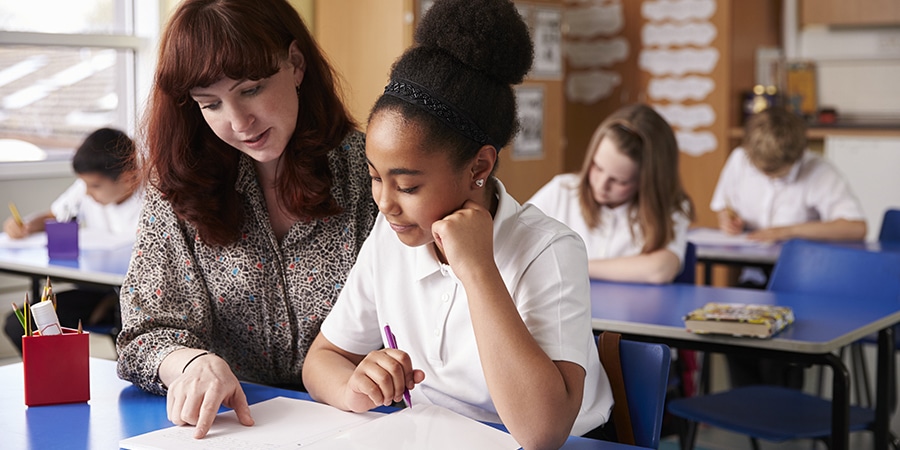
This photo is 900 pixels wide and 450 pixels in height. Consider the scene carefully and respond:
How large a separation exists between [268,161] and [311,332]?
0.30m

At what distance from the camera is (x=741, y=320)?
2150 mm

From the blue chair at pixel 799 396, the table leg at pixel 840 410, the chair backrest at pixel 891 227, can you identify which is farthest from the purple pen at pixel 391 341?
the chair backrest at pixel 891 227

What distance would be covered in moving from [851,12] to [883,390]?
4.45 meters

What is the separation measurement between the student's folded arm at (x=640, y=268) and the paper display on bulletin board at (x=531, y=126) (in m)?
3.01

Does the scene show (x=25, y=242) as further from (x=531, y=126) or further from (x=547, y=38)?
(x=547, y=38)

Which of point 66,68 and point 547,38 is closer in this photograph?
point 66,68

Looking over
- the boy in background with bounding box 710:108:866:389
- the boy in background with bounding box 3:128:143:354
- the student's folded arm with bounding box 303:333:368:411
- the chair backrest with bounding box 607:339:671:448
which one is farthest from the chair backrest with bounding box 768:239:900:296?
the boy in background with bounding box 3:128:143:354

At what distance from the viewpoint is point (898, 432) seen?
3527 mm

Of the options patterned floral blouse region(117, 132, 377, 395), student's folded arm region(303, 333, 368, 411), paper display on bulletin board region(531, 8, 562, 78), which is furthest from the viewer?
paper display on bulletin board region(531, 8, 562, 78)

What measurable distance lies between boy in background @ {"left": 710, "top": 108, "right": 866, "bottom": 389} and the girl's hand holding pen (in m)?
2.59

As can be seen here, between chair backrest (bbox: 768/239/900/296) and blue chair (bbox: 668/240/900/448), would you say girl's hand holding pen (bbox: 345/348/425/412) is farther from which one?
chair backrest (bbox: 768/239/900/296)

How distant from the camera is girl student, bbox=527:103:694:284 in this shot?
9.45 ft

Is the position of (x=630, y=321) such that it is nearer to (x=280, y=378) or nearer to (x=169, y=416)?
(x=280, y=378)

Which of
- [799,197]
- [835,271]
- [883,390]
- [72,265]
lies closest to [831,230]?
[799,197]
